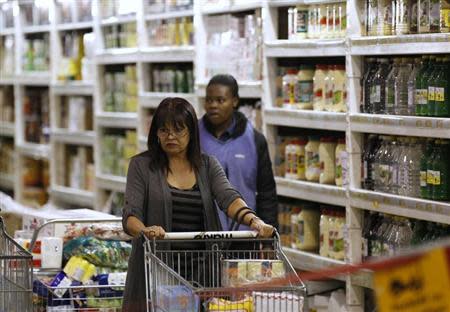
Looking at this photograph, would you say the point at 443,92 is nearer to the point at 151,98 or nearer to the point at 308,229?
the point at 308,229

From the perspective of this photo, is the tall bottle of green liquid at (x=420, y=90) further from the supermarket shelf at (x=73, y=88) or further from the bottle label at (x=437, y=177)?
the supermarket shelf at (x=73, y=88)

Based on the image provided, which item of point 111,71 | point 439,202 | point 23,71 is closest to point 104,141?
point 111,71

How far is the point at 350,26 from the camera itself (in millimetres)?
6734

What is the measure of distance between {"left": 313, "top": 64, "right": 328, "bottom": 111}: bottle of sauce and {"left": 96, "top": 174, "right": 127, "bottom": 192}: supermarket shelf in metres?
3.34

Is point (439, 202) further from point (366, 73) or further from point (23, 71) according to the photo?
point (23, 71)

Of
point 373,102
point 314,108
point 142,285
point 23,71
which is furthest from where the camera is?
point 23,71

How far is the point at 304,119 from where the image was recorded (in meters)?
7.32

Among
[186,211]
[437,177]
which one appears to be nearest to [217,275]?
[186,211]

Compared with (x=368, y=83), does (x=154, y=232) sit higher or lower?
lower

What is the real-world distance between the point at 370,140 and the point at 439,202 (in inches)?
38.3

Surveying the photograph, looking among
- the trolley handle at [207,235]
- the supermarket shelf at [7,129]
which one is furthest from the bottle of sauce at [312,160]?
the supermarket shelf at [7,129]

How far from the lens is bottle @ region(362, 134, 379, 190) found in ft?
22.0

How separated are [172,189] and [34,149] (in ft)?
26.0

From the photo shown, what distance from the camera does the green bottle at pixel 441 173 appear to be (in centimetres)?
600
